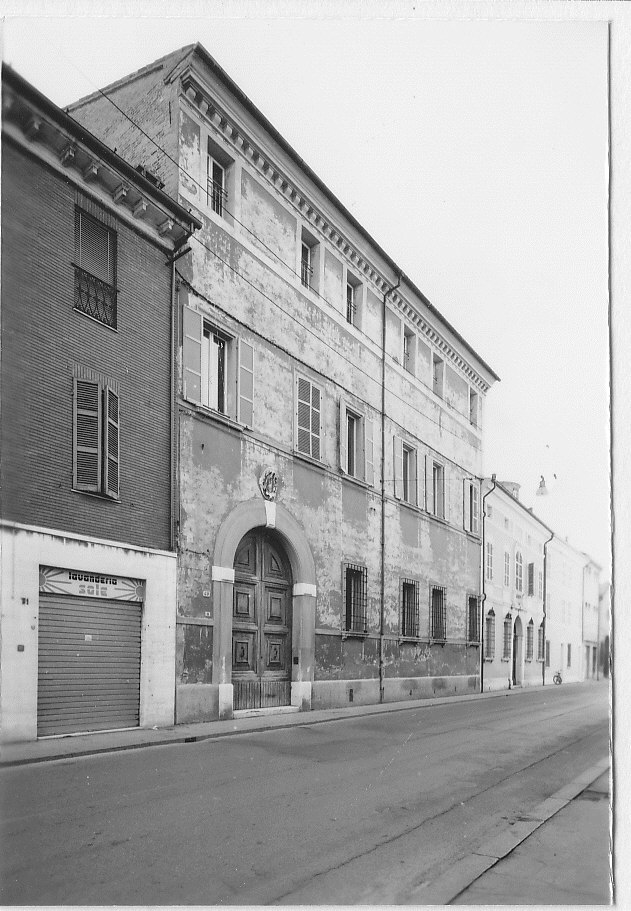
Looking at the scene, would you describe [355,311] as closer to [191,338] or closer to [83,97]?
[191,338]

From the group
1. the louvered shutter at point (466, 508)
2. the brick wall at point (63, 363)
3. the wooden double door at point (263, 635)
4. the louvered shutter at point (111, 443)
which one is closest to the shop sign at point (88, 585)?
the brick wall at point (63, 363)

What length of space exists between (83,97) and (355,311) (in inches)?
162

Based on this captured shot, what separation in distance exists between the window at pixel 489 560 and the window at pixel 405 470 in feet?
3.81

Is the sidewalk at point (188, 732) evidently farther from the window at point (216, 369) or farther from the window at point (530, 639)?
the window at point (216, 369)

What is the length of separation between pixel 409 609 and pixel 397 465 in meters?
1.64

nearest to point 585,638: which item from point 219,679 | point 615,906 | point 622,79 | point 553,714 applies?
point 553,714

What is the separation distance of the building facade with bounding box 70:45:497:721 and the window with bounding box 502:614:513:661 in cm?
41

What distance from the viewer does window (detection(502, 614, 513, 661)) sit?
963cm

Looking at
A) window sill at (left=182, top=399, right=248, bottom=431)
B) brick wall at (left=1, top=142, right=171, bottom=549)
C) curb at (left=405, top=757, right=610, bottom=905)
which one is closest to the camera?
curb at (left=405, top=757, right=610, bottom=905)

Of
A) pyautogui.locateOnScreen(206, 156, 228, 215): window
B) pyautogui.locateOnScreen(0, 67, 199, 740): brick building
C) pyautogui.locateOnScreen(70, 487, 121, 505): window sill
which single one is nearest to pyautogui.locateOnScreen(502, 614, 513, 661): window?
pyautogui.locateOnScreen(0, 67, 199, 740): brick building

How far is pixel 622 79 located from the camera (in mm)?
6293

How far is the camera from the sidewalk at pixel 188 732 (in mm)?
6027

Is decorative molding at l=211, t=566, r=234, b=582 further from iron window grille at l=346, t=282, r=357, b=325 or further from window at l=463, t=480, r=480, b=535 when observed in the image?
iron window grille at l=346, t=282, r=357, b=325

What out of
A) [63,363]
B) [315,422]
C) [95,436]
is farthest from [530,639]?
[63,363]
